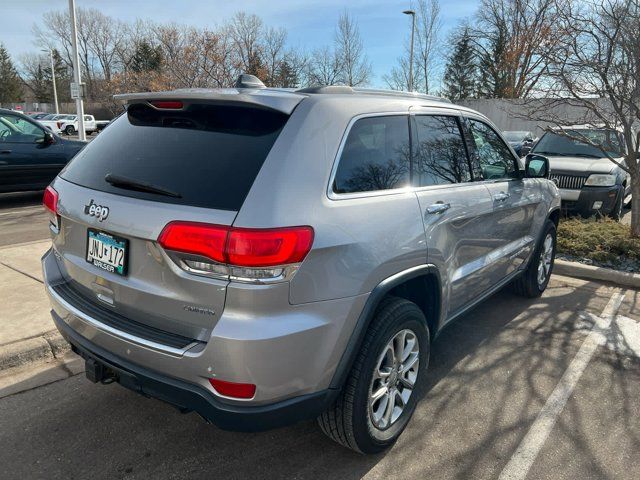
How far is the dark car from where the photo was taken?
339 inches

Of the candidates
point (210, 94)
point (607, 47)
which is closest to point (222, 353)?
point (210, 94)

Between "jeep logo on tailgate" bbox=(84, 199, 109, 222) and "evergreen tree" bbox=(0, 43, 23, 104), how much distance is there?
7100cm

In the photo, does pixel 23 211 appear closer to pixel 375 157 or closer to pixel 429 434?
pixel 375 157

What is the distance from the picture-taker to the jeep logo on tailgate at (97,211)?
7.64 feet

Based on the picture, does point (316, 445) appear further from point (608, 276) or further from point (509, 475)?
point (608, 276)

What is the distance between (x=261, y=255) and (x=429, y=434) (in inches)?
64.7

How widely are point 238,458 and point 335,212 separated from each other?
1420 millimetres

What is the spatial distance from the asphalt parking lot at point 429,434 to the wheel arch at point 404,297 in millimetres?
616

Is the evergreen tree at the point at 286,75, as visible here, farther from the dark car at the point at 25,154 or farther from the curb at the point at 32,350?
the curb at the point at 32,350

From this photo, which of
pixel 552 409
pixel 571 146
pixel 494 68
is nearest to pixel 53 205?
pixel 552 409

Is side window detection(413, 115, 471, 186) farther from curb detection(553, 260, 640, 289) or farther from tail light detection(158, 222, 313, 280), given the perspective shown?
curb detection(553, 260, 640, 289)

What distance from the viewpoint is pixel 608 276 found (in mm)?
5805

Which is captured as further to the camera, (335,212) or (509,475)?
(509,475)

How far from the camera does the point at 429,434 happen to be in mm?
2904
